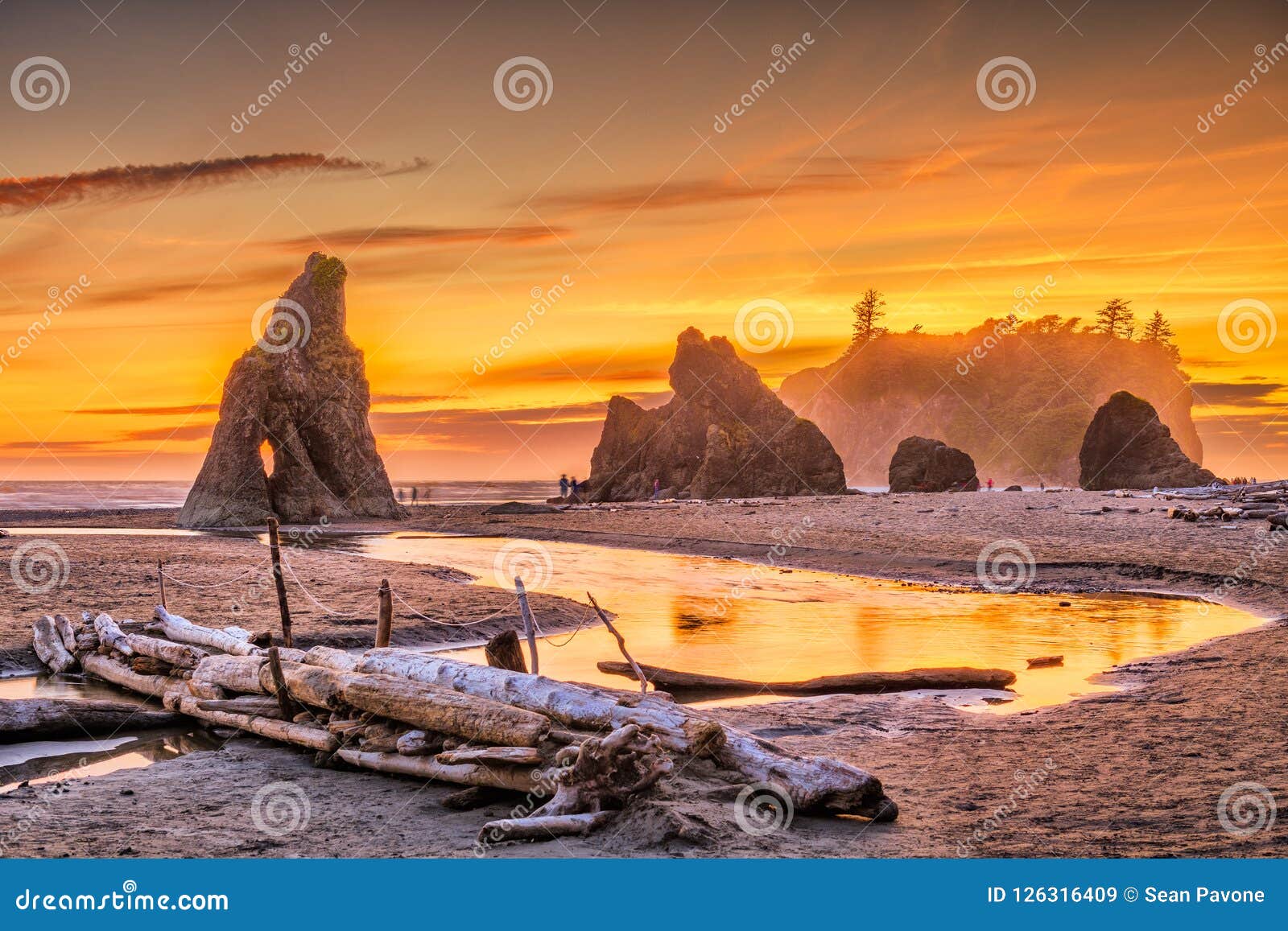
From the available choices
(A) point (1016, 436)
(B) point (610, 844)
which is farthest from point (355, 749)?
(A) point (1016, 436)

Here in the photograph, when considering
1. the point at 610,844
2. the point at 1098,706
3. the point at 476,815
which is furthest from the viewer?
the point at 1098,706

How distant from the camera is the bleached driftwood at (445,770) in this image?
27.3 feet

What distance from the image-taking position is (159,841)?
7.29 meters

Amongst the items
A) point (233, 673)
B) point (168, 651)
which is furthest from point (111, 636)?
point (233, 673)

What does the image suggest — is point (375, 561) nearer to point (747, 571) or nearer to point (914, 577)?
point (747, 571)

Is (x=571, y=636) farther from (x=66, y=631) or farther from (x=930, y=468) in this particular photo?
(x=930, y=468)

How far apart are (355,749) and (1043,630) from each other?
13122 millimetres
